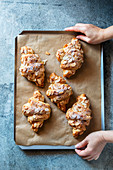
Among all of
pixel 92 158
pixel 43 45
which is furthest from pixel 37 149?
pixel 43 45

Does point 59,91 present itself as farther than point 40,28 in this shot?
No

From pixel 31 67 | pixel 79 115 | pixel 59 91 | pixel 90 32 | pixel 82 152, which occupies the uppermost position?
pixel 90 32

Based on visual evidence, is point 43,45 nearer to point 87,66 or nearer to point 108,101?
point 87,66

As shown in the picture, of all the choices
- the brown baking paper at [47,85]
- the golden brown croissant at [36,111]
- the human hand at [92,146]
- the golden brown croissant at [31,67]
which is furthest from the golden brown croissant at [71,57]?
the human hand at [92,146]

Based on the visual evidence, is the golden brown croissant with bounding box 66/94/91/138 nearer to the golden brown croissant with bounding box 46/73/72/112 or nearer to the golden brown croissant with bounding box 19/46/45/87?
the golden brown croissant with bounding box 46/73/72/112

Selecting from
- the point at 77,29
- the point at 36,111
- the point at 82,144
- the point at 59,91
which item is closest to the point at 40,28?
the point at 77,29

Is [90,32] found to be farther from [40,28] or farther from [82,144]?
[82,144]

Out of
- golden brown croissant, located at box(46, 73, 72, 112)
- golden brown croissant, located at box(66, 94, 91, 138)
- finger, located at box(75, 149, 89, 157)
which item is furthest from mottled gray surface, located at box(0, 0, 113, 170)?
golden brown croissant, located at box(46, 73, 72, 112)
